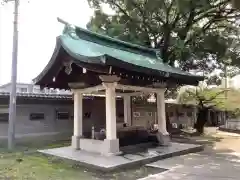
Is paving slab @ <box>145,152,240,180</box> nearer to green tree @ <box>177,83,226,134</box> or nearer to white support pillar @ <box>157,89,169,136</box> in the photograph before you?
white support pillar @ <box>157,89,169,136</box>

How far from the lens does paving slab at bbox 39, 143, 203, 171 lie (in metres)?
8.46

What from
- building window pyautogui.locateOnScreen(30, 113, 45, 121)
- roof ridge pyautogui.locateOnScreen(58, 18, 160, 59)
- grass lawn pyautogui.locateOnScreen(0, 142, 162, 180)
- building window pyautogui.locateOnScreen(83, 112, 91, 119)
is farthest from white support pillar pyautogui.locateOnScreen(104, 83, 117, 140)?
building window pyautogui.locateOnScreen(83, 112, 91, 119)

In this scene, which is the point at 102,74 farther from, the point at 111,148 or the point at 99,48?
the point at 111,148

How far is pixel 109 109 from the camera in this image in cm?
986

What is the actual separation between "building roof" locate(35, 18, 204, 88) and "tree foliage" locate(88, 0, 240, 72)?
11.9ft

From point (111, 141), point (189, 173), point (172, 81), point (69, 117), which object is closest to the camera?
point (189, 173)

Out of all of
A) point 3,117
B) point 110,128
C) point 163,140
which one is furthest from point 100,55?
point 3,117

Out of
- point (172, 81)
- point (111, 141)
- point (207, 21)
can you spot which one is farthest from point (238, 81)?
point (111, 141)

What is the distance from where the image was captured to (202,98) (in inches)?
840

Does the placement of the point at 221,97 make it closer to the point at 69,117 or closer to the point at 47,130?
the point at 69,117

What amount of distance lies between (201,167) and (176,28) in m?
10.8

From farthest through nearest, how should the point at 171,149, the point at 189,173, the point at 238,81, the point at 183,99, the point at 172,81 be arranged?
the point at 238,81 → the point at 183,99 → the point at 172,81 → the point at 171,149 → the point at 189,173

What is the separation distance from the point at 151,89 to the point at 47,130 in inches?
297

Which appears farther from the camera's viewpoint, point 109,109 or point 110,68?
point 109,109
